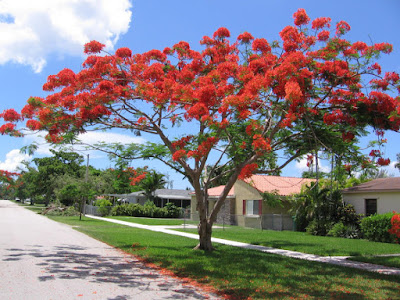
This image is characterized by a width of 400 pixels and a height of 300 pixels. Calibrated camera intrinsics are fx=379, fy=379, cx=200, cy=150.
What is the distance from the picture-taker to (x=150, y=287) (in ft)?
26.3

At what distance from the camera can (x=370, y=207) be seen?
21.1m

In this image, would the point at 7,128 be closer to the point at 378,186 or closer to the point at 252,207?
the point at 378,186

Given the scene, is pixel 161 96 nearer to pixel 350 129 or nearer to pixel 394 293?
pixel 350 129

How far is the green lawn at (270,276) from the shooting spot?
295 inches

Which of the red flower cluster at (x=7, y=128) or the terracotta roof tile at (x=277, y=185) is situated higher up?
the red flower cluster at (x=7, y=128)

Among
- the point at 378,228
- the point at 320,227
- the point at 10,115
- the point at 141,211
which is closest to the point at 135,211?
the point at 141,211

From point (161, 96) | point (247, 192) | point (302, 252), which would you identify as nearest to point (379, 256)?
point (302, 252)

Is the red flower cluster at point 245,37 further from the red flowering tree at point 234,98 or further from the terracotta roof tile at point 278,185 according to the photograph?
the terracotta roof tile at point 278,185

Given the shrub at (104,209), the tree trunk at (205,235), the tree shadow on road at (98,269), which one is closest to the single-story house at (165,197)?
the shrub at (104,209)

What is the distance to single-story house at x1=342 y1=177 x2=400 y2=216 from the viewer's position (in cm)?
1961

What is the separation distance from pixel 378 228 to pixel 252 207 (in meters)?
10.7

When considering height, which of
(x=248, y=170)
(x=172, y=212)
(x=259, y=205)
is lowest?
(x=172, y=212)

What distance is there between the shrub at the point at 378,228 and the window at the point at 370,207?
209 centimetres

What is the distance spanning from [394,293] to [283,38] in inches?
311
